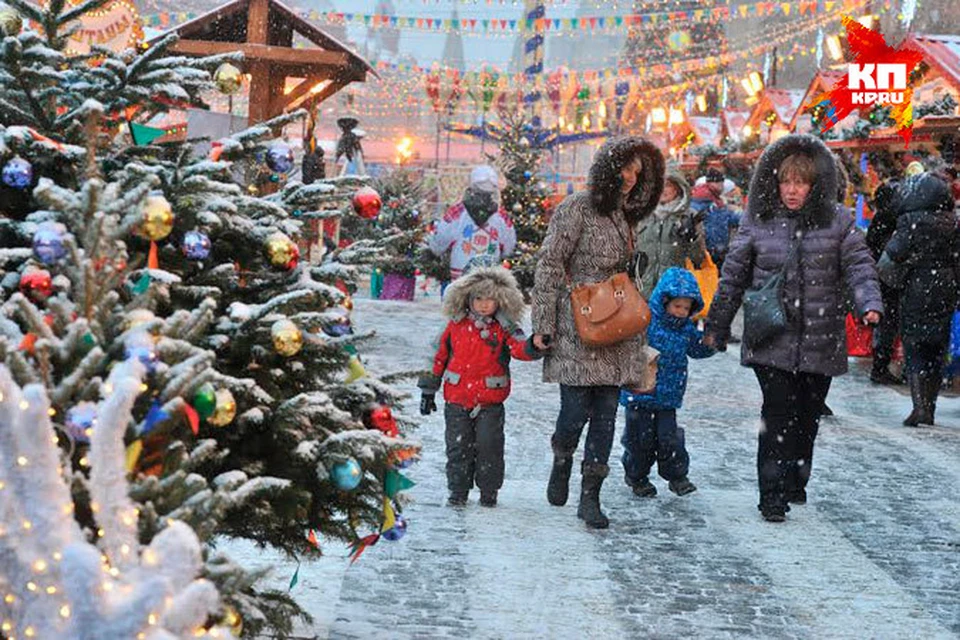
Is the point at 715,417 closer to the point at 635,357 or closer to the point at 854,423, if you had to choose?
the point at 854,423

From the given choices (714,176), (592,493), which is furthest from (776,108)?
(592,493)

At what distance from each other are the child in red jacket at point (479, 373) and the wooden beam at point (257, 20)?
20.8ft

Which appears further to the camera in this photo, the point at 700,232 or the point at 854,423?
the point at 700,232

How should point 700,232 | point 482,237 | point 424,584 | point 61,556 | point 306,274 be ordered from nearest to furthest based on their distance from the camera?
point 61,556 < point 306,274 < point 424,584 < point 482,237 < point 700,232

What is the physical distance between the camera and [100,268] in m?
2.99

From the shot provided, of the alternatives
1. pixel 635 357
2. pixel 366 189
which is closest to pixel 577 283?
pixel 635 357

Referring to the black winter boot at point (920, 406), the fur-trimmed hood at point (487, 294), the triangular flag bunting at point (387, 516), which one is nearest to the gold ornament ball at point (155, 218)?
the triangular flag bunting at point (387, 516)

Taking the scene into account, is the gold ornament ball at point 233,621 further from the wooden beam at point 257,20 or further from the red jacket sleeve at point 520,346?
the wooden beam at point 257,20

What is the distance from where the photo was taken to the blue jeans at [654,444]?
748cm

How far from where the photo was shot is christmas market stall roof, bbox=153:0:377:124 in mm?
12367

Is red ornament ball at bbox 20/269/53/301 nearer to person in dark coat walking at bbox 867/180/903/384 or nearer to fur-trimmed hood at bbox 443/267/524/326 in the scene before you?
fur-trimmed hood at bbox 443/267/524/326

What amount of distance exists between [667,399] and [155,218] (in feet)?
15.4

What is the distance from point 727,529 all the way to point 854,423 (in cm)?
404

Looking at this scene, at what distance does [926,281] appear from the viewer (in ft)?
34.8
